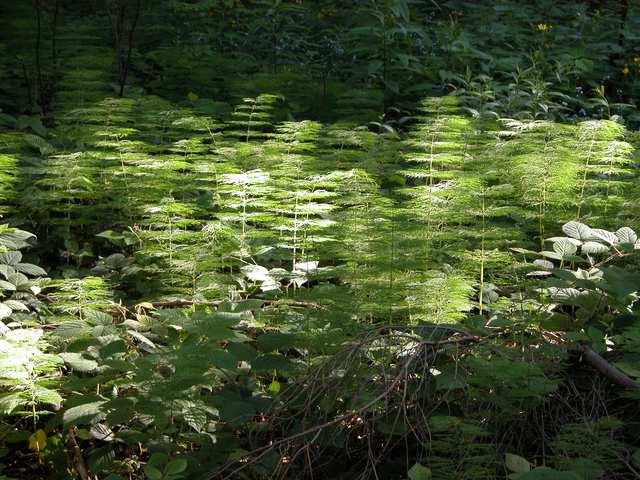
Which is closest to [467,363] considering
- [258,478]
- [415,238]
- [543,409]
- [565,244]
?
[543,409]

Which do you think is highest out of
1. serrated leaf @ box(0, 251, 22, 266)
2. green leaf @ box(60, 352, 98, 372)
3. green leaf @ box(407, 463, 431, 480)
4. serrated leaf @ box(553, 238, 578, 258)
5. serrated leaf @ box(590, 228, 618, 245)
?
serrated leaf @ box(590, 228, 618, 245)

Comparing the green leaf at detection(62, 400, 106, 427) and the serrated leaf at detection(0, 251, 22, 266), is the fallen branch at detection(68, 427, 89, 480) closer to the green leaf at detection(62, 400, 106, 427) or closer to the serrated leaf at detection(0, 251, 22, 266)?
the green leaf at detection(62, 400, 106, 427)

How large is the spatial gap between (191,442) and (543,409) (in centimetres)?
94

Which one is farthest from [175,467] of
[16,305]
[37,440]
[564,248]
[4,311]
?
[564,248]

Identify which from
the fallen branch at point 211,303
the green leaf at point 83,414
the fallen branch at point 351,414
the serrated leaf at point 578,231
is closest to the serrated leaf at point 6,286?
the fallen branch at point 211,303

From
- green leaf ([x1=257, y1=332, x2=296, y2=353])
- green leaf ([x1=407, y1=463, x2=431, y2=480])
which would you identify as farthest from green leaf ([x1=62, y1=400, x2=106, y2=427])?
green leaf ([x1=407, y1=463, x2=431, y2=480])

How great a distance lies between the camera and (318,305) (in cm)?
265

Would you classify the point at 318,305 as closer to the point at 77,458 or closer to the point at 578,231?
the point at 77,458

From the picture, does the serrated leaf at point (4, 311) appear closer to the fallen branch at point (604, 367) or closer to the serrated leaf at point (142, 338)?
the serrated leaf at point (142, 338)

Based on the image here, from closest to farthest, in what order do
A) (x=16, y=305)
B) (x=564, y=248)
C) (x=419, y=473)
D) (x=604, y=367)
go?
(x=419, y=473) < (x=604, y=367) < (x=16, y=305) < (x=564, y=248)

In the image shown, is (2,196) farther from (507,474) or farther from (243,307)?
(507,474)

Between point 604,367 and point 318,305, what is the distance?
88 centimetres

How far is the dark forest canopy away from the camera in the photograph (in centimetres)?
206

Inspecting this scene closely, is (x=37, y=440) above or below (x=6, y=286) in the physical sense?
below
